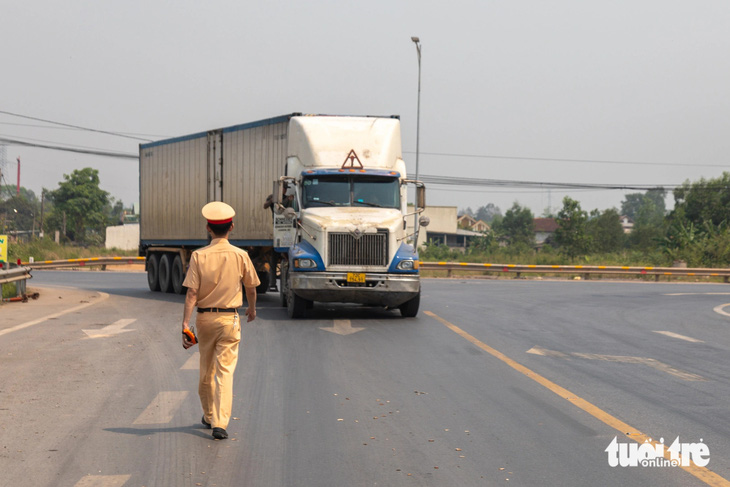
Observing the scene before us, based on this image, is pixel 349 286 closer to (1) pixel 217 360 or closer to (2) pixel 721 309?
(1) pixel 217 360


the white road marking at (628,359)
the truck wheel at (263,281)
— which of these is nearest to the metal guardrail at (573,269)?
the truck wheel at (263,281)

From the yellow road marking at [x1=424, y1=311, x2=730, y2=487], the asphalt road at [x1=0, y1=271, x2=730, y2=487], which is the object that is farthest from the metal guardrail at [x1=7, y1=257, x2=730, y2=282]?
the yellow road marking at [x1=424, y1=311, x2=730, y2=487]

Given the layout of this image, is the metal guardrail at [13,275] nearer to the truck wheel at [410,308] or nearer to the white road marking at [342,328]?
the white road marking at [342,328]

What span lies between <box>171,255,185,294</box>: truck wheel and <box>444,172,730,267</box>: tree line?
3462 cm

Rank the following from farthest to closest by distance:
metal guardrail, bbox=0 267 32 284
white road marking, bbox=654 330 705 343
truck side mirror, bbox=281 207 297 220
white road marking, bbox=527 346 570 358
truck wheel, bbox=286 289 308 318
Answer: metal guardrail, bbox=0 267 32 284
truck side mirror, bbox=281 207 297 220
truck wheel, bbox=286 289 308 318
white road marking, bbox=654 330 705 343
white road marking, bbox=527 346 570 358

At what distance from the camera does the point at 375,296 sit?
53.3ft

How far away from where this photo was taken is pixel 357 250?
16.2 meters

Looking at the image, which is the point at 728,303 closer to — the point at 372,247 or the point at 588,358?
the point at 372,247

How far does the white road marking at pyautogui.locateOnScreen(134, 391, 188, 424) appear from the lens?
7.38m

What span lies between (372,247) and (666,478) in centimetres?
1083

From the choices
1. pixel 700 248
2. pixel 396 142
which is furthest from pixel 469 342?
pixel 700 248

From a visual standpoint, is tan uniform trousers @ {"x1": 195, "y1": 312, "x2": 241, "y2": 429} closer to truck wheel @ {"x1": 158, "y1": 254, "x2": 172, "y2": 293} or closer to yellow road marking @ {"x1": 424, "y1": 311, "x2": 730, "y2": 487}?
yellow road marking @ {"x1": 424, "y1": 311, "x2": 730, "y2": 487}

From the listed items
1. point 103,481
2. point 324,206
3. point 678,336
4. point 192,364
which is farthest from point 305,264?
point 103,481

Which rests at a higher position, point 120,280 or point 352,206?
point 352,206
